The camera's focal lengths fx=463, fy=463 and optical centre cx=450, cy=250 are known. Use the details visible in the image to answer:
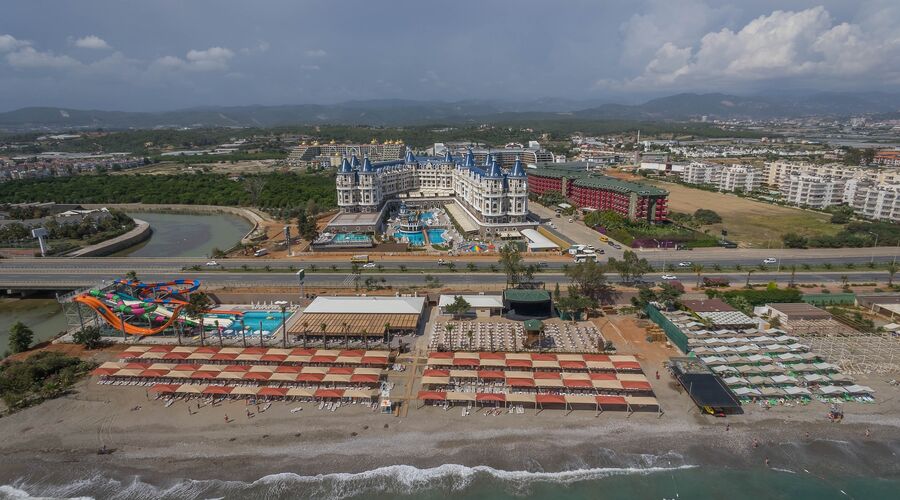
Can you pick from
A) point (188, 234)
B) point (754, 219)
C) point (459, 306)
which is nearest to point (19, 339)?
point (459, 306)

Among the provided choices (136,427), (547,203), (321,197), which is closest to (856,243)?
(547,203)

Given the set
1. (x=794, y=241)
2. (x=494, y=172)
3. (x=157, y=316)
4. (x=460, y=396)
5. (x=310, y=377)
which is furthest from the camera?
(x=494, y=172)

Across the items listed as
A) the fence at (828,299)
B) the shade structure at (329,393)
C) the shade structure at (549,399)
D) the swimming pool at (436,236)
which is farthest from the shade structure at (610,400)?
the swimming pool at (436,236)

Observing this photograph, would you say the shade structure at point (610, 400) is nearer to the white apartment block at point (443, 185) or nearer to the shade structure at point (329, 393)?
the shade structure at point (329, 393)

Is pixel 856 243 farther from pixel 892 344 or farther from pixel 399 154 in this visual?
pixel 399 154

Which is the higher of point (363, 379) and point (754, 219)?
point (754, 219)

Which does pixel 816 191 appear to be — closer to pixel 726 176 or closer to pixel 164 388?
pixel 726 176
